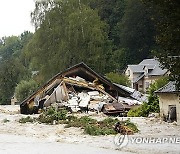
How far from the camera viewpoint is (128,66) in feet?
237

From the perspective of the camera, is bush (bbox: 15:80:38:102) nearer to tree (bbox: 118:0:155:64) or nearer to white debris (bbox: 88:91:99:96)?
tree (bbox: 118:0:155:64)

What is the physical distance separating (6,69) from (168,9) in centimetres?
6104

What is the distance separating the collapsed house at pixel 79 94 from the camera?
32000 millimetres

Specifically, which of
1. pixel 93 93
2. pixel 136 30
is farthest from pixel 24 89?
pixel 93 93

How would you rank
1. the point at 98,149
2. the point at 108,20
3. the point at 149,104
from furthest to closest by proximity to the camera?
the point at 108,20 < the point at 149,104 < the point at 98,149

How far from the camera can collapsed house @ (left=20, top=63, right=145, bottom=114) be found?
32000 mm

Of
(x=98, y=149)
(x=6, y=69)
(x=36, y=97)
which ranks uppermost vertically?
(x=6, y=69)

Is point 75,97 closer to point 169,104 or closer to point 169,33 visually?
point 169,104

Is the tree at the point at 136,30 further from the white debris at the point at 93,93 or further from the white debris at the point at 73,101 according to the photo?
the white debris at the point at 73,101

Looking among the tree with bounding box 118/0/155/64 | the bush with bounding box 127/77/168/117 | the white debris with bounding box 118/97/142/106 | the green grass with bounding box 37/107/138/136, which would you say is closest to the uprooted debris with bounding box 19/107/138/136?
the green grass with bounding box 37/107/138/136

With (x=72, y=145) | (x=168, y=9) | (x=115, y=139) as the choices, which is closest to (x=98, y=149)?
(x=72, y=145)

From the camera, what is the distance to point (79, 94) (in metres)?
33.8

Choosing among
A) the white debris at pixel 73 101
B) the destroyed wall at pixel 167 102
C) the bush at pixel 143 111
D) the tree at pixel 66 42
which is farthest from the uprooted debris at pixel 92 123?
the tree at pixel 66 42

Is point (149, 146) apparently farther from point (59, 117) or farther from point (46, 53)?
point (46, 53)
